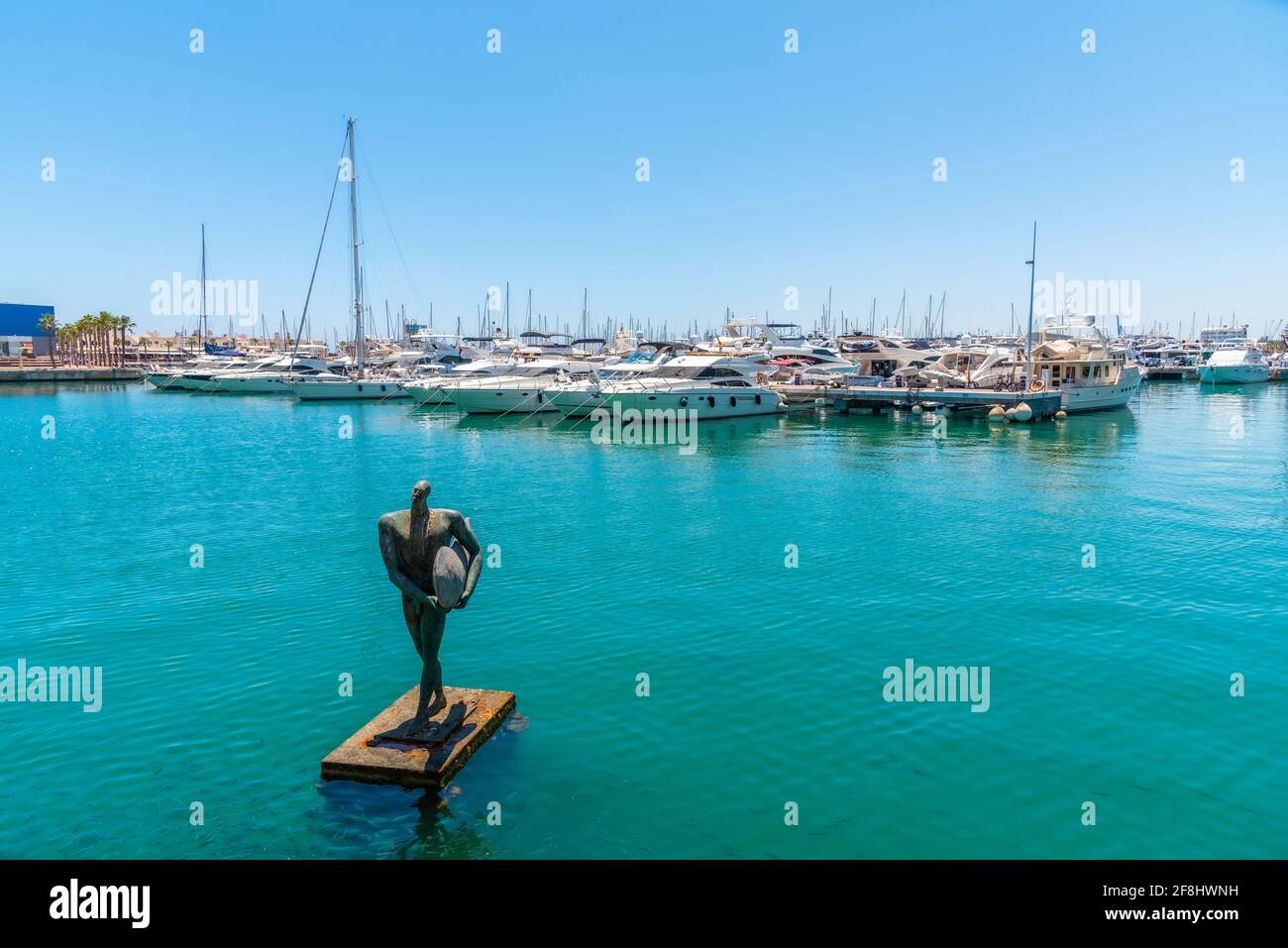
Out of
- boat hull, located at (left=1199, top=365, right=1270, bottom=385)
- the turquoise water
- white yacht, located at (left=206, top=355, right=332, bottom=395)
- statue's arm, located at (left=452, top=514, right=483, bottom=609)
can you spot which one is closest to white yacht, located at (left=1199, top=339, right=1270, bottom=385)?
boat hull, located at (left=1199, top=365, right=1270, bottom=385)

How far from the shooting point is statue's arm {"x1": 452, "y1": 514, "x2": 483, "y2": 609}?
30.1 feet

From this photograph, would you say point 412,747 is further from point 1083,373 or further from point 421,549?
point 1083,373

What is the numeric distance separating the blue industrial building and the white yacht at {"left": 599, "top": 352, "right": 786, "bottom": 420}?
122746 mm

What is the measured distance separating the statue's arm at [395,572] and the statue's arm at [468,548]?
374 millimetres

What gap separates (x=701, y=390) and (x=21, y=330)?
134658 millimetres

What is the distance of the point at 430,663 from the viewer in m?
9.72

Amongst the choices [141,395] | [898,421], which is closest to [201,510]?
[898,421]

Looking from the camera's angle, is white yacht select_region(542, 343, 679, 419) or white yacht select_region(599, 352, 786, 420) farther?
white yacht select_region(542, 343, 679, 419)

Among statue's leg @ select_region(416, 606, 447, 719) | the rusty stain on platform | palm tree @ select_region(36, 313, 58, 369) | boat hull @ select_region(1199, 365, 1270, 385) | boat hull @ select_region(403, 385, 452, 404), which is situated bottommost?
the rusty stain on platform

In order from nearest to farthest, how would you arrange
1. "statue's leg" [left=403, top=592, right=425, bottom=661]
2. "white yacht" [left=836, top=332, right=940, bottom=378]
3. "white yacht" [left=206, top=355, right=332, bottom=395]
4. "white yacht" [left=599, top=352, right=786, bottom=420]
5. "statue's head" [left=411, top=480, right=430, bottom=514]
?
1. "statue's head" [left=411, top=480, right=430, bottom=514]
2. "statue's leg" [left=403, top=592, right=425, bottom=661]
3. "white yacht" [left=599, top=352, right=786, bottom=420]
4. "white yacht" [left=836, top=332, right=940, bottom=378]
5. "white yacht" [left=206, top=355, right=332, bottom=395]

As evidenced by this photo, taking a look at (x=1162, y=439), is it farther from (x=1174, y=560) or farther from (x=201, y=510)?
(x=201, y=510)

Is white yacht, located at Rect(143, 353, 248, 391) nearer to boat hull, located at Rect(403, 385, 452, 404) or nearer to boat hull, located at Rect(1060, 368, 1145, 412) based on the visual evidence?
boat hull, located at Rect(403, 385, 452, 404)

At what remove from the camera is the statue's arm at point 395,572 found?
9.07 metres

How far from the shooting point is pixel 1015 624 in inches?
631
